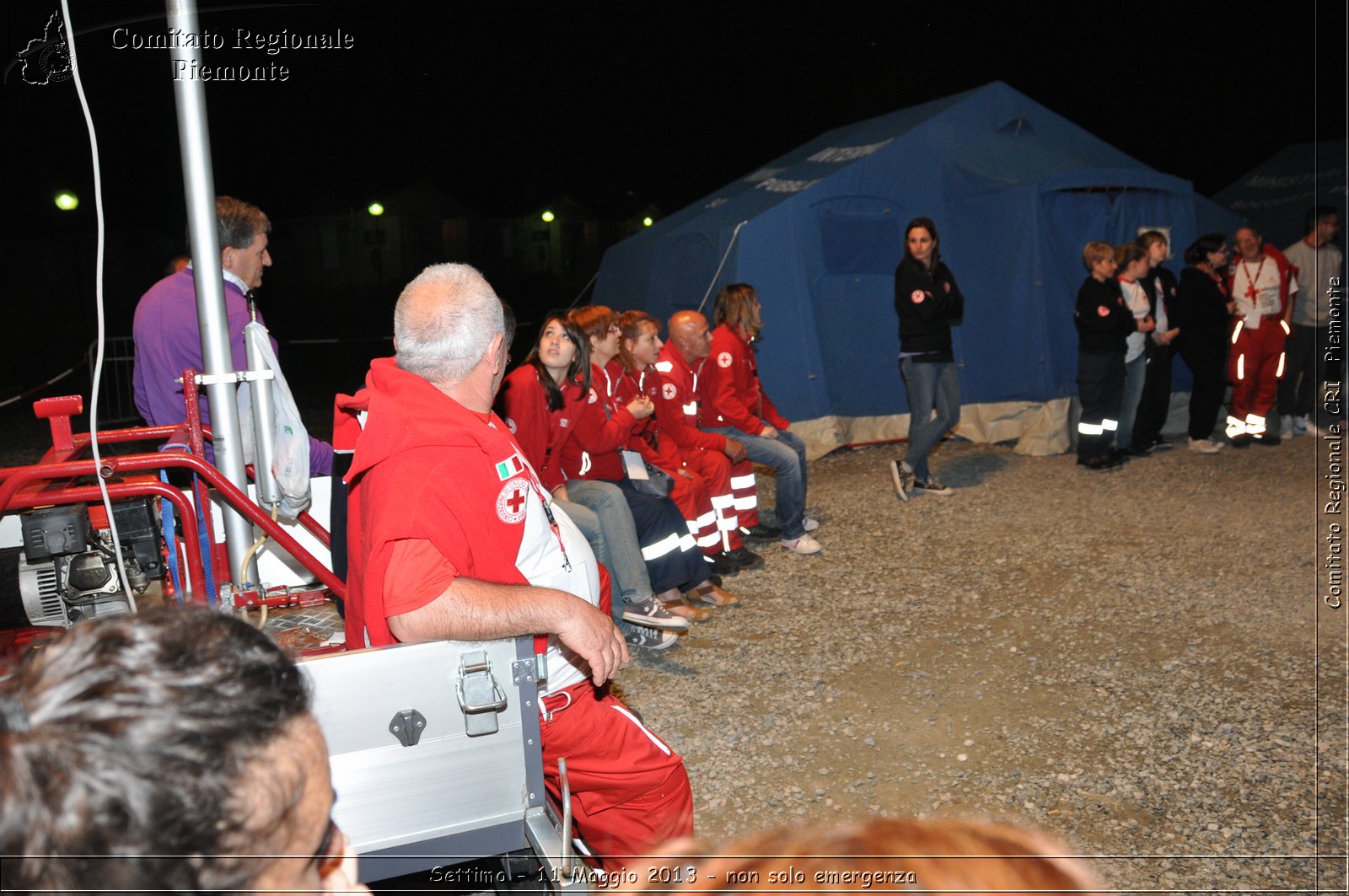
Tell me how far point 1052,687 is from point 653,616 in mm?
2068

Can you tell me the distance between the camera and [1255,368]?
953cm

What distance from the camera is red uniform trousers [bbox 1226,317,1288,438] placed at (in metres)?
9.53

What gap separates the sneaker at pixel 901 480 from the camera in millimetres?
7996

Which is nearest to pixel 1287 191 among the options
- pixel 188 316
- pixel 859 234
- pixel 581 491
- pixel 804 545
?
pixel 859 234

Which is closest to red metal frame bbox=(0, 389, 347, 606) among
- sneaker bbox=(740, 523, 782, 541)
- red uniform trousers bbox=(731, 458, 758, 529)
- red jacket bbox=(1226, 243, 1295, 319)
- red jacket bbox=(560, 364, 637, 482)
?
red jacket bbox=(560, 364, 637, 482)

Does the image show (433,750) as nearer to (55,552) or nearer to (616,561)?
(55,552)

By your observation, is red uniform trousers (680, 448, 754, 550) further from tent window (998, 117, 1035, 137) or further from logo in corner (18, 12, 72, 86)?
tent window (998, 117, 1035, 137)

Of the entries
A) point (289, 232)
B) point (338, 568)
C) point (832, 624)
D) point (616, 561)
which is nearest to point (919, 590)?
point (832, 624)

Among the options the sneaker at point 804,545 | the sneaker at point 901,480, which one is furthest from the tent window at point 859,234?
the sneaker at point 804,545

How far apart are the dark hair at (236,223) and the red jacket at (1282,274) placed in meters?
9.36

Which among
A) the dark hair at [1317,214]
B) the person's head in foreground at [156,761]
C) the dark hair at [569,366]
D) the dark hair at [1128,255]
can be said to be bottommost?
the person's head in foreground at [156,761]

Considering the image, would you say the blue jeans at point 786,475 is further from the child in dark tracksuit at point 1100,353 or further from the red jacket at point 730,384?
the child in dark tracksuit at point 1100,353

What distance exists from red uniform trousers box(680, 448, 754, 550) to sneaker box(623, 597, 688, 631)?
137cm

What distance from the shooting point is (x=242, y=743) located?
33.0 inches
